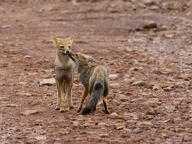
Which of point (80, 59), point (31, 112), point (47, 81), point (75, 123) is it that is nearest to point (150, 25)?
point (47, 81)

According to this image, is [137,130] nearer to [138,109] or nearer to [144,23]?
[138,109]

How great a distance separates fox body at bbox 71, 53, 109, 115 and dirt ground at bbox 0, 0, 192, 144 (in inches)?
8.4

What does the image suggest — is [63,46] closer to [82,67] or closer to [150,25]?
[82,67]

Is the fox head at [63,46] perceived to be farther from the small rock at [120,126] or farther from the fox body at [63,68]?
the small rock at [120,126]

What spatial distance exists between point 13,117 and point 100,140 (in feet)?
5.78

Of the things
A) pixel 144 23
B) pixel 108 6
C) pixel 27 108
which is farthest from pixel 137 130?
pixel 108 6

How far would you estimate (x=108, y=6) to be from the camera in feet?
60.8

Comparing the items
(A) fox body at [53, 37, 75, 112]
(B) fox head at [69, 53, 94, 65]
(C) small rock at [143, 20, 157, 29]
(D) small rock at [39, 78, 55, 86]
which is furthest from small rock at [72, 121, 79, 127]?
(C) small rock at [143, 20, 157, 29]

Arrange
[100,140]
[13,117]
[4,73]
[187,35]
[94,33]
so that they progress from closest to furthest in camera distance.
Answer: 1. [100,140]
2. [13,117]
3. [4,73]
4. [187,35]
5. [94,33]

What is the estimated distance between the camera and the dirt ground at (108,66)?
6.07 metres

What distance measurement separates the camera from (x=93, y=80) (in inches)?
266

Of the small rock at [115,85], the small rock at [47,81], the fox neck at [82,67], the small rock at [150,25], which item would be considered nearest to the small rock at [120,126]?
the fox neck at [82,67]

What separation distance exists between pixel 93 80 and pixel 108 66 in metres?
4.00

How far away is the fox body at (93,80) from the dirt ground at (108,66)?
0.21 metres
